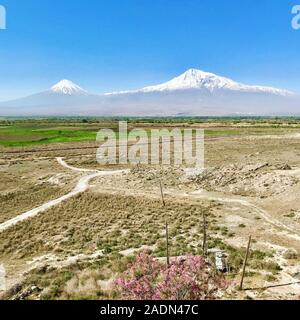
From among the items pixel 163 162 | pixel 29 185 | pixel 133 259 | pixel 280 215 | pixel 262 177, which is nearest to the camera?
pixel 133 259

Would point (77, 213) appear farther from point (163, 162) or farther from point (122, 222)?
point (163, 162)

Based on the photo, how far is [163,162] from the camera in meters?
55.8

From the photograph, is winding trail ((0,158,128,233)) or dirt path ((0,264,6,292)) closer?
dirt path ((0,264,6,292))

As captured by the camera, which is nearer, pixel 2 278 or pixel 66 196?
pixel 2 278

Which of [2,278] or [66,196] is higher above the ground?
[66,196]

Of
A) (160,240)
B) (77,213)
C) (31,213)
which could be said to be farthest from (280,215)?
(31,213)

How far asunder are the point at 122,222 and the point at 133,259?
8431 mm

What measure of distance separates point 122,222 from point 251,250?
36.4ft

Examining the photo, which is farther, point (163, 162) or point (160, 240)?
point (163, 162)

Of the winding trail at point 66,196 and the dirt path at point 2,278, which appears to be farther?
the winding trail at point 66,196

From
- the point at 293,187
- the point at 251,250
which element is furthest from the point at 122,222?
the point at 293,187
